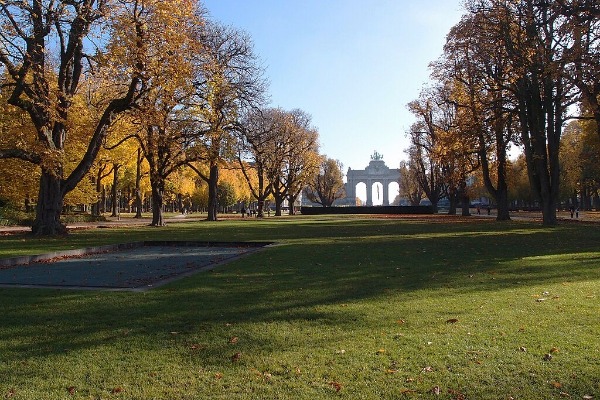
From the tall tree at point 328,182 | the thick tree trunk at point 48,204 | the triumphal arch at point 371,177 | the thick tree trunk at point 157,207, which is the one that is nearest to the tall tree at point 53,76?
the thick tree trunk at point 48,204

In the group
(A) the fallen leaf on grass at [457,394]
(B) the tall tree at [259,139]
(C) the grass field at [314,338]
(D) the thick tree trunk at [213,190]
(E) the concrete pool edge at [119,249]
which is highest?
(B) the tall tree at [259,139]

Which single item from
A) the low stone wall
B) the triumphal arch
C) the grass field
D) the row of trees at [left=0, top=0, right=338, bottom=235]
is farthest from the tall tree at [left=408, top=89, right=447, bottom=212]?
the triumphal arch

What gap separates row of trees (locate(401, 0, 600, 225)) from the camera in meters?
19.3

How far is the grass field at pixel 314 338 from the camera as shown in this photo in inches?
185

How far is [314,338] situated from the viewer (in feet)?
20.3

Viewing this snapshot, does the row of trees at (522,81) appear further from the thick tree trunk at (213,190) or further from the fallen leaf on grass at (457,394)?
the thick tree trunk at (213,190)

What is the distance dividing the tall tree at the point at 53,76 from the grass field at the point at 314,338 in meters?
14.5

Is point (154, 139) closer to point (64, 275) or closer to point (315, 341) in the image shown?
point (64, 275)

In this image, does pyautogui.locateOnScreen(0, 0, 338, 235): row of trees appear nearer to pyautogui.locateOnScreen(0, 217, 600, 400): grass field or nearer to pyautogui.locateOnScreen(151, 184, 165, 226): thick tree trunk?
pyautogui.locateOnScreen(151, 184, 165, 226): thick tree trunk

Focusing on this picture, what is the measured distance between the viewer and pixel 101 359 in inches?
218

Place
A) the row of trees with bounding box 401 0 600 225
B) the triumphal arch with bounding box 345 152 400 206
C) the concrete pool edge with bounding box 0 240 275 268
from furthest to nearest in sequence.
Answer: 1. the triumphal arch with bounding box 345 152 400 206
2. the row of trees with bounding box 401 0 600 225
3. the concrete pool edge with bounding box 0 240 275 268

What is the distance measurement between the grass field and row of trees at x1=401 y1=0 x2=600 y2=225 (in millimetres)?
11479

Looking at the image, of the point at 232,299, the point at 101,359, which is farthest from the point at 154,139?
the point at 101,359

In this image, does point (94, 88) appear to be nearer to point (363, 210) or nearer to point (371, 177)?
point (363, 210)
